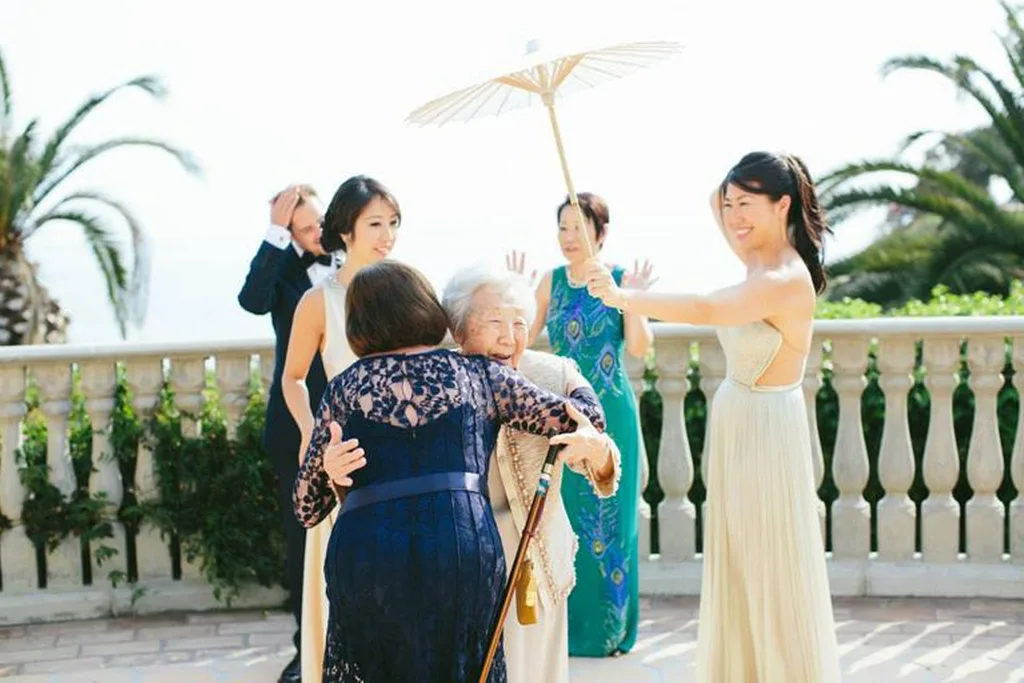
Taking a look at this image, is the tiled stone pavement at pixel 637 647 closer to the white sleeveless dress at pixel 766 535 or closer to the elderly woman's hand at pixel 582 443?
the white sleeveless dress at pixel 766 535

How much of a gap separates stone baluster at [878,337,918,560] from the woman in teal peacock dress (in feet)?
4.19

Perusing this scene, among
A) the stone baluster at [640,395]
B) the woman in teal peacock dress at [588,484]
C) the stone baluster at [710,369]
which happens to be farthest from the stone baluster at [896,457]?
the woman in teal peacock dress at [588,484]

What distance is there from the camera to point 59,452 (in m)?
6.64

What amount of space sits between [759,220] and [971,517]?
2.72 m

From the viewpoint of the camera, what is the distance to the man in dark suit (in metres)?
5.35

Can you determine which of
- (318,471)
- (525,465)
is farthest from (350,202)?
(318,471)

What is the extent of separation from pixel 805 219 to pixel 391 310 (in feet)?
5.25

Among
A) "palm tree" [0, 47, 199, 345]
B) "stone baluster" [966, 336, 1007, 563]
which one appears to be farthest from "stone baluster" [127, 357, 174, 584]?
"palm tree" [0, 47, 199, 345]

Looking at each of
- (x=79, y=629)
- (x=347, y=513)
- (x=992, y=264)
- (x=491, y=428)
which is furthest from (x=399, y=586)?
(x=992, y=264)

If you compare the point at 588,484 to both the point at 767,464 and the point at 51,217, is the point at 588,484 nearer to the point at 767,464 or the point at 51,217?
the point at 767,464

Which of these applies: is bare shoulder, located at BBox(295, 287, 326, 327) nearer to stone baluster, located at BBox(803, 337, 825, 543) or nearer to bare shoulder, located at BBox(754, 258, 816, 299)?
bare shoulder, located at BBox(754, 258, 816, 299)

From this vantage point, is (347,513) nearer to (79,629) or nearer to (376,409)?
(376,409)

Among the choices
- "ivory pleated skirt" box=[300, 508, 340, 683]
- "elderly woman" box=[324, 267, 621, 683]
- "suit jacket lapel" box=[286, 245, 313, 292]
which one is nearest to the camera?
"elderly woman" box=[324, 267, 621, 683]

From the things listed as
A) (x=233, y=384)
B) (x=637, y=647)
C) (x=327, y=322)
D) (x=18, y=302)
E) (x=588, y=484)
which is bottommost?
(x=637, y=647)
